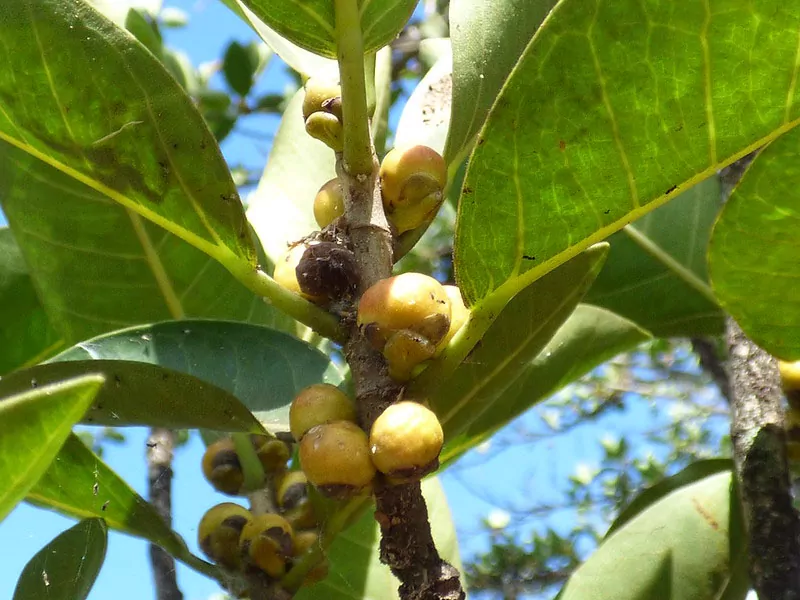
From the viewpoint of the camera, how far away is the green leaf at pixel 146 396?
3.02ft

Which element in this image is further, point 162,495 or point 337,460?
point 162,495

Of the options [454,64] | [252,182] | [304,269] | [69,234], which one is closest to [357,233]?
[304,269]

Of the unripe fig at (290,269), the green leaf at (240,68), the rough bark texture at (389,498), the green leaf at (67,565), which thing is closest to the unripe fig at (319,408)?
the rough bark texture at (389,498)

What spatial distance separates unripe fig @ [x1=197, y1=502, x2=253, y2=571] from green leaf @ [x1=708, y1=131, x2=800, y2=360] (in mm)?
652

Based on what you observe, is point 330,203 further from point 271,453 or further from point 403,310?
point 271,453

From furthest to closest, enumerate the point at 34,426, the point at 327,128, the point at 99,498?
the point at 99,498 < the point at 327,128 < the point at 34,426

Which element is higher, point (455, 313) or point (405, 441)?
point (455, 313)

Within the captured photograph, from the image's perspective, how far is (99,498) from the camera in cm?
123

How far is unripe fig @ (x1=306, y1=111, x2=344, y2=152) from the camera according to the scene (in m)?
1.08

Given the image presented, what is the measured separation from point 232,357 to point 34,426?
1.66 feet

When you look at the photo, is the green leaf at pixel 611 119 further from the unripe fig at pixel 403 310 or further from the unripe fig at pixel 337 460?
the unripe fig at pixel 337 460

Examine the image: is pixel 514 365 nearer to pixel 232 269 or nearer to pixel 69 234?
pixel 232 269

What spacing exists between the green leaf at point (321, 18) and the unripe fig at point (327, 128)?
0.23 feet

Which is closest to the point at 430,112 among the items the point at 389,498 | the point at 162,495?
the point at 389,498
